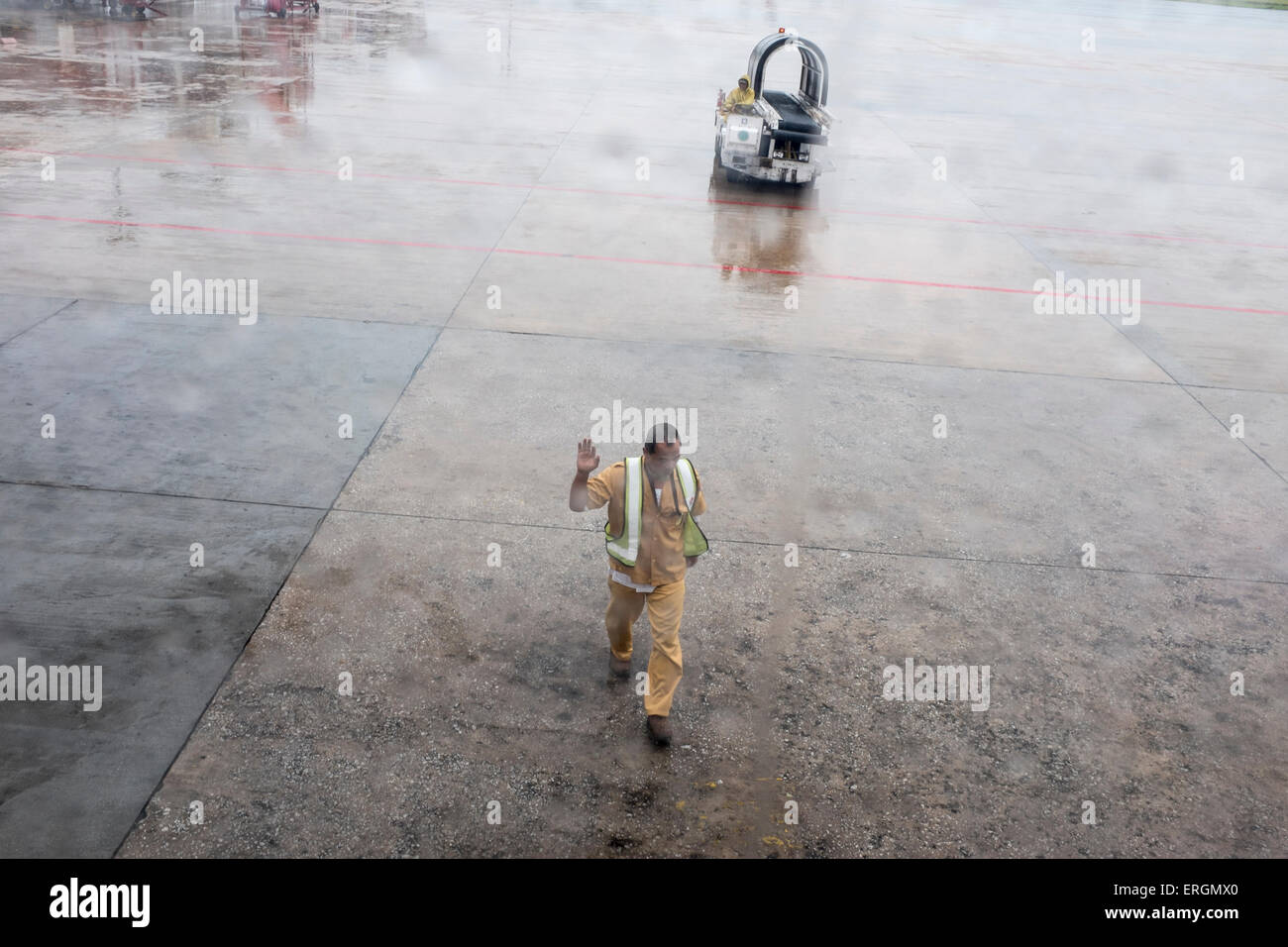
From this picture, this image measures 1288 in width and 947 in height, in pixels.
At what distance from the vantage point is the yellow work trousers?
5711 mm

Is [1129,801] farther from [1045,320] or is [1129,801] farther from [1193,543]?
[1045,320]

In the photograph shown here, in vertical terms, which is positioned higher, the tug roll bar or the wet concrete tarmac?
the tug roll bar

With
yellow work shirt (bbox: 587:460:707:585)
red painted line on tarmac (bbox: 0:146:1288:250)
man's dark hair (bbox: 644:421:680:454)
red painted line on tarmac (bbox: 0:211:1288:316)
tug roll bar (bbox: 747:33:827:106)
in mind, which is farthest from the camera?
tug roll bar (bbox: 747:33:827:106)

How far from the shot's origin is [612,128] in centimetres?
2259

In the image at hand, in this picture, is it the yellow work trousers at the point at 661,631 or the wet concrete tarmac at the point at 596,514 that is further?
the yellow work trousers at the point at 661,631

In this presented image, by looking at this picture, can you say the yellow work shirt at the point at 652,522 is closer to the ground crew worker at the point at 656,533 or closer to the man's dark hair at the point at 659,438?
the ground crew worker at the point at 656,533

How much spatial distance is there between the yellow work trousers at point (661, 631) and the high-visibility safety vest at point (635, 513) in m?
0.23

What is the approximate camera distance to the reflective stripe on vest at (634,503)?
5684 millimetres

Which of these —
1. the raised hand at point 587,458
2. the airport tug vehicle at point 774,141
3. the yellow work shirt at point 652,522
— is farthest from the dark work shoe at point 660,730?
the airport tug vehicle at point 774,141

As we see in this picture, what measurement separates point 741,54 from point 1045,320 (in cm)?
2661

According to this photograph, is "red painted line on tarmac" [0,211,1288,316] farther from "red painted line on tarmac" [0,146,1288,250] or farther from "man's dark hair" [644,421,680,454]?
"man's dark hair" [644,421,680,454]

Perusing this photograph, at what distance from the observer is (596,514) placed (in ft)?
26.7

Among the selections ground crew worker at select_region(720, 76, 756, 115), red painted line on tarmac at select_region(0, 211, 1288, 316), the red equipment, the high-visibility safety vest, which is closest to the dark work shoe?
the high-visibility safety vest

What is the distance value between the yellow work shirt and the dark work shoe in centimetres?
73
